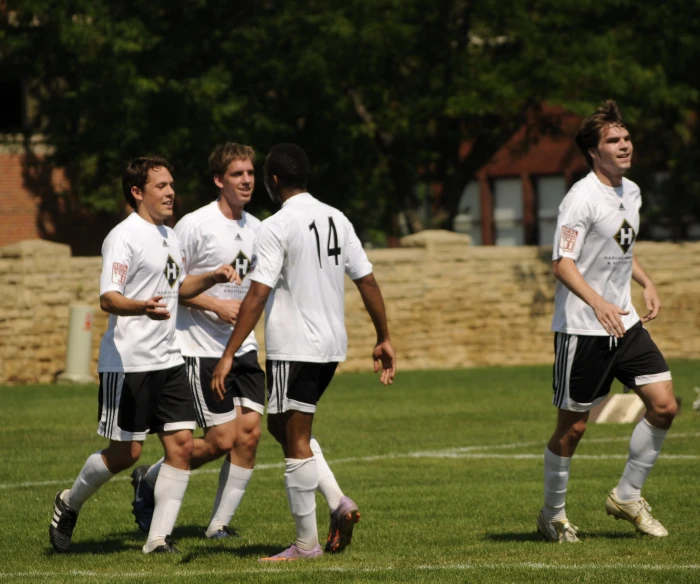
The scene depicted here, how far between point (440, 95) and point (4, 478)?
61.4 feet

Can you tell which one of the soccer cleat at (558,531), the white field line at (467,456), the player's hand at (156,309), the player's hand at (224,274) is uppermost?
the player's hand at (224,274)

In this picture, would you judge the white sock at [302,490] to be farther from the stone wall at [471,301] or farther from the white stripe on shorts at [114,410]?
the stone wall at [471,301]

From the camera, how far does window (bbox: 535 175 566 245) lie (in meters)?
46.0

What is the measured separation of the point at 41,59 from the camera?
2808 centimetres

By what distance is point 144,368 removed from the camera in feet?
25.6

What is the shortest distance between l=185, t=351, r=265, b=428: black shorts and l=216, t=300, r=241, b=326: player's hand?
0.31 m

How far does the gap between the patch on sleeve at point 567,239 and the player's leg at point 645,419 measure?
631mm

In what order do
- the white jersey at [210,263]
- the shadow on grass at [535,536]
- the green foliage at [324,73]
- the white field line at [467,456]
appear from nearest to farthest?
the shadow on grass at [535,536] → the white jersey at [210,263] → the white field line at [467,456] → the green foliage at [324,73]

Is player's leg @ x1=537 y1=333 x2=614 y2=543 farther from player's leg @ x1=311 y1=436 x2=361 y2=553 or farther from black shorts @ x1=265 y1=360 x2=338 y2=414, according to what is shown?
black shorts @ x1=265 y1=360 x2=338 y2=414

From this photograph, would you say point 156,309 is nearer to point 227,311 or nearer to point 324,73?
point 227,311

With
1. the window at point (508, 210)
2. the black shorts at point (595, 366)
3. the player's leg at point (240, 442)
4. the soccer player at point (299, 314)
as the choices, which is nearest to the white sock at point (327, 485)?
the soccer player at point (299, 314)

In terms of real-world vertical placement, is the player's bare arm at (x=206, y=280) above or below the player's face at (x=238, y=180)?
below

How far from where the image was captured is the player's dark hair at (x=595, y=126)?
803cm

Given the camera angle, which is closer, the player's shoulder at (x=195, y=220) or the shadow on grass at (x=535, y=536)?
the shadow on grass at (x=535, y=536)
